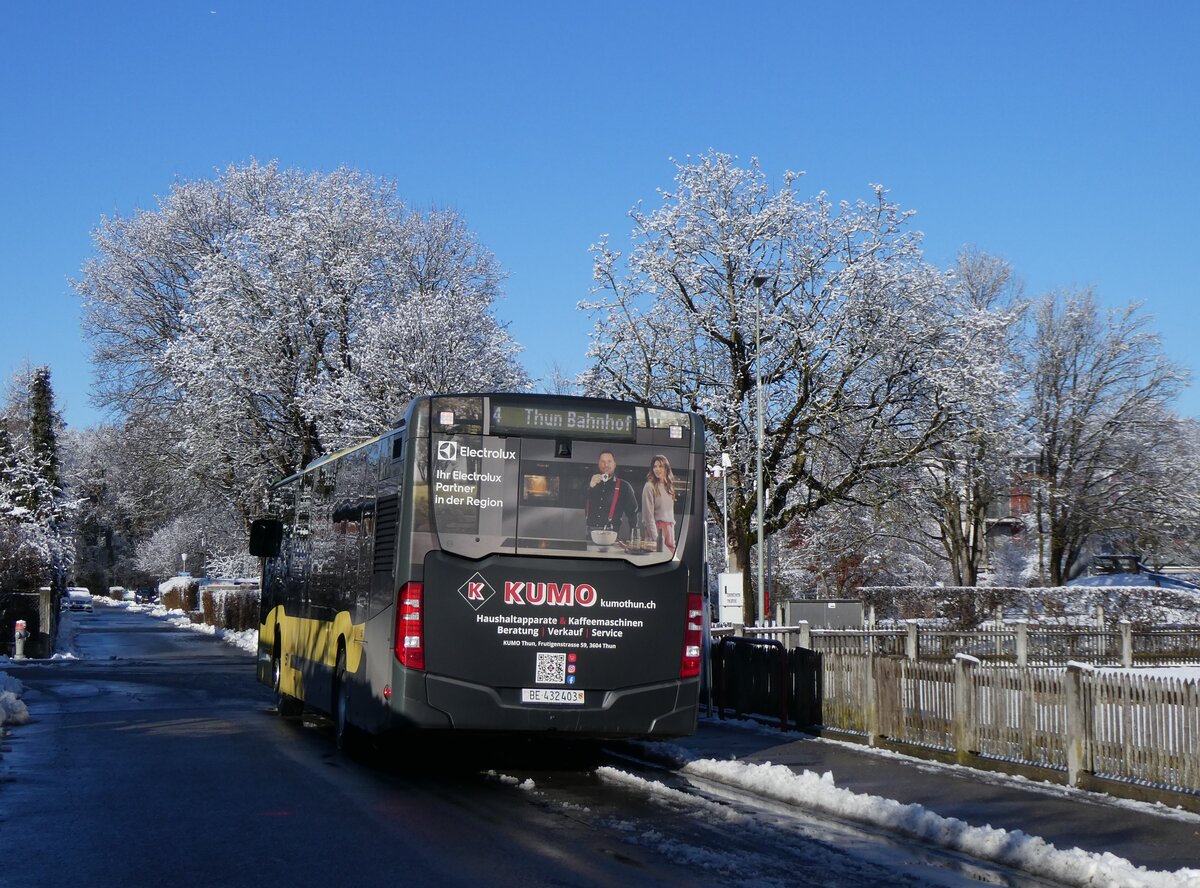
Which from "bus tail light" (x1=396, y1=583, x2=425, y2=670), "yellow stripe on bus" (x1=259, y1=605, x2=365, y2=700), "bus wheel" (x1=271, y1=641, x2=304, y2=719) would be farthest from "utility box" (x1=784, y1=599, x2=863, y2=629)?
"bus tail light" (x1=396, y1=583, x2=425, y2=670)

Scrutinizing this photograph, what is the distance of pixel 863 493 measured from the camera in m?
34.8

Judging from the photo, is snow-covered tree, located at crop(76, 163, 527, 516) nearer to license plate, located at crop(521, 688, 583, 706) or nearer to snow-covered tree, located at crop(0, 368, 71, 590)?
snow-covered tree, located at crop(0, 368, 71, 590)

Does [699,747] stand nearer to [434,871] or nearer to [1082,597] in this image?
[434,871]

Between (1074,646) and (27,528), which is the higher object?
(27,528)

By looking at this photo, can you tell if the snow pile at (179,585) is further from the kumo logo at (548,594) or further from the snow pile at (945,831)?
the snow pile at (945,831)

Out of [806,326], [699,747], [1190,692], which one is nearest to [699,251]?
[806,326]

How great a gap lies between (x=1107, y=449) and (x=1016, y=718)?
4093cm

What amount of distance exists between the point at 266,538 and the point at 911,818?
521 inches

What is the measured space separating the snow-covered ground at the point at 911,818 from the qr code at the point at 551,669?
1.16m

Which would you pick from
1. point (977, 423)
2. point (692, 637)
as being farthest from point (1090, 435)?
point (692, 637)

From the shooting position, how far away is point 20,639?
3491 centimetres

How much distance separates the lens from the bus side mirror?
20812 millimetres

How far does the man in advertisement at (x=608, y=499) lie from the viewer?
12.5 meters

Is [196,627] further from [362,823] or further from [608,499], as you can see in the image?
[362,823]
